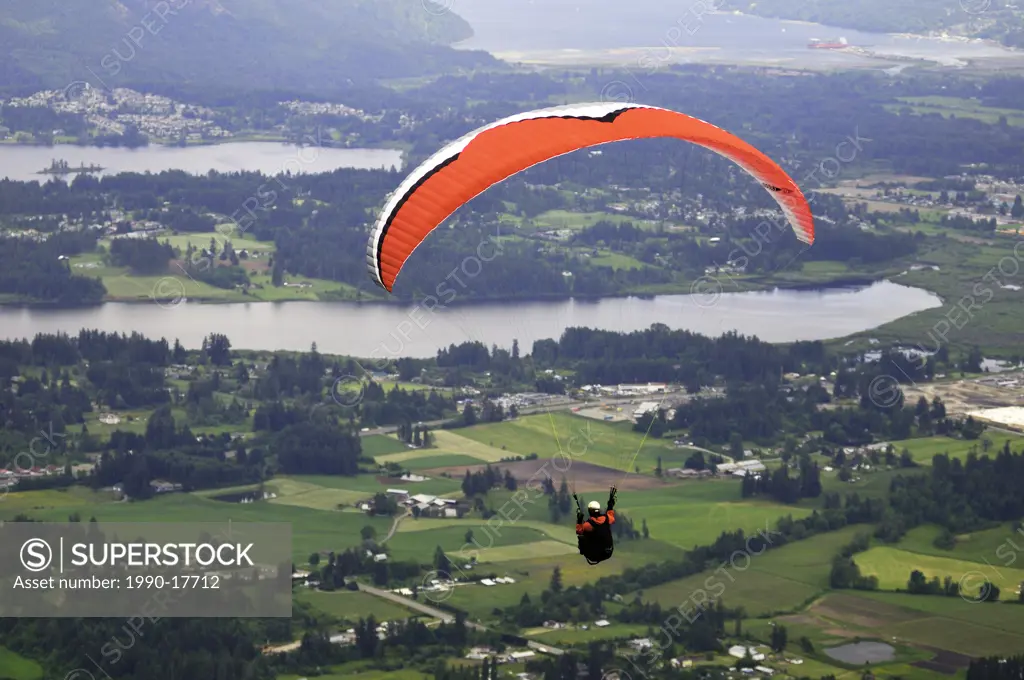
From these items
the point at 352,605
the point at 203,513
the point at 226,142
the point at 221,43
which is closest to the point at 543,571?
the point at 352,605

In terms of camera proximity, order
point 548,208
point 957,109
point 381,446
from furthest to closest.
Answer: point 957,109, point 548,208, point 381,446

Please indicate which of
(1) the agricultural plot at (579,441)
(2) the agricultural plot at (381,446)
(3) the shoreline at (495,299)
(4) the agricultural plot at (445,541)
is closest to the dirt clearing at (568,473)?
(1) the agricultural plot at (579,441)

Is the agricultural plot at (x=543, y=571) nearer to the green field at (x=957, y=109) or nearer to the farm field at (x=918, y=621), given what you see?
the farm field at (x=918, y=621)

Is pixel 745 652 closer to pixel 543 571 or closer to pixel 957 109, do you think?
pixel 543 571

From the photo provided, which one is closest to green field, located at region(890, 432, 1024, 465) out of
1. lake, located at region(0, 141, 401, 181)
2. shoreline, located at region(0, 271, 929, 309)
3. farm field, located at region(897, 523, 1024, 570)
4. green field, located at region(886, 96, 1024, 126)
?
farm field, located at region(897, 523, 1024, 570)

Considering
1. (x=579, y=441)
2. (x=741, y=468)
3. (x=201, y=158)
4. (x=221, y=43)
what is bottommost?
(x=741, y=468)

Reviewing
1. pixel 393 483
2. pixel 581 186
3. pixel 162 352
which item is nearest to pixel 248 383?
pixel 162 352

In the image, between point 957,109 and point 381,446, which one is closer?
point 381,446
